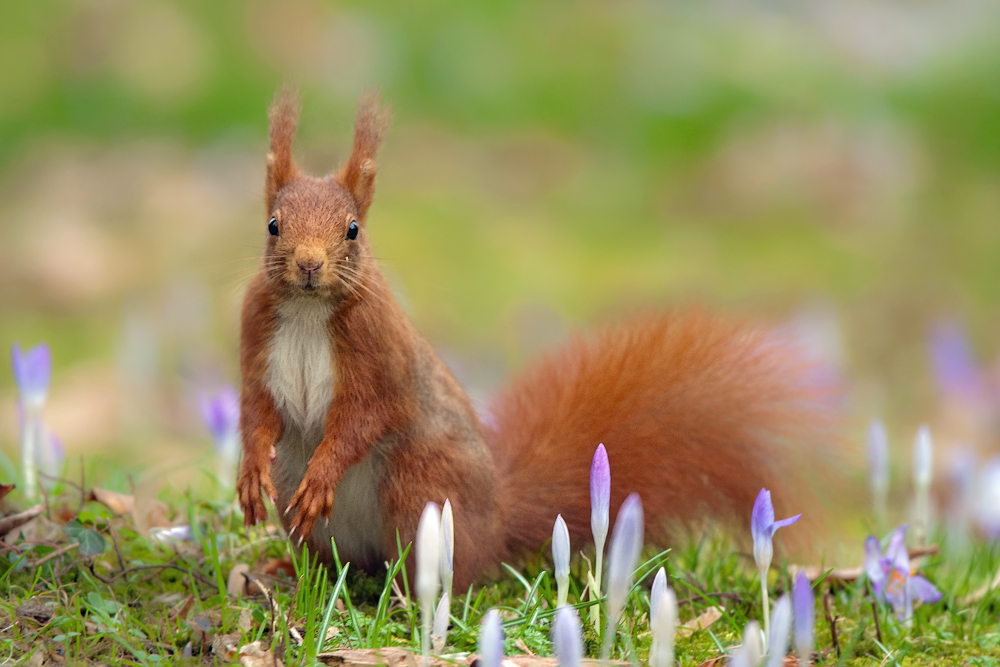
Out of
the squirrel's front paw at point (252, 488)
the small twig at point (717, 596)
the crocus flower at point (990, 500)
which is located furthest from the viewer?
the crocus flower at point (990, 500)

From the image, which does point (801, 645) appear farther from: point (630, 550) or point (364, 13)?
point (364, 13)

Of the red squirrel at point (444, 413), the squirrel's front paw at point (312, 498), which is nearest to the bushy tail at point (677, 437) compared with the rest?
the red squirrel at point (444, 413)

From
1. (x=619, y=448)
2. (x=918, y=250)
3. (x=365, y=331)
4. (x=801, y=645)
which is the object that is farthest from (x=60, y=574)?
(x=918, y=250)

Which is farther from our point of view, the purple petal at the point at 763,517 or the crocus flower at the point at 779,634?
the purple petal at the point at 763,517

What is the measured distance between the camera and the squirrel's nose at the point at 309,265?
191cm

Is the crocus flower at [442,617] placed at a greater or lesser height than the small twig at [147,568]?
greater

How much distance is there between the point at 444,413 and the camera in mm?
2158

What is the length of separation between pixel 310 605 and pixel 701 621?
0.74m

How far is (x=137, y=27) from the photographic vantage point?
27.3 feet

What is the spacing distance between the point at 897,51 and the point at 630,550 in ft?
28.7

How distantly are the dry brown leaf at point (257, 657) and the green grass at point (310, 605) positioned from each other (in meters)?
0.02

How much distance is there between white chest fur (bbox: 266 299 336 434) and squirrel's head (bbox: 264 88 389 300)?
0.16 ft

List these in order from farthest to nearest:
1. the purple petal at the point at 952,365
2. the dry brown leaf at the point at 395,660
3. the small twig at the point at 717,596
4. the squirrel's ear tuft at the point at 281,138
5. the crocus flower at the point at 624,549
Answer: the purple petal at the point at 952,365
the small twig at the point at 717,596
the squirrel's ear tuft at the point at 281,138
the dry brown leaf at the point at 395,660
the crocus flower at the point at 624,549

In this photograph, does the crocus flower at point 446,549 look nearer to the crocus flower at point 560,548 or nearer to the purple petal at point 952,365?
the crocus flower at point 560,548
